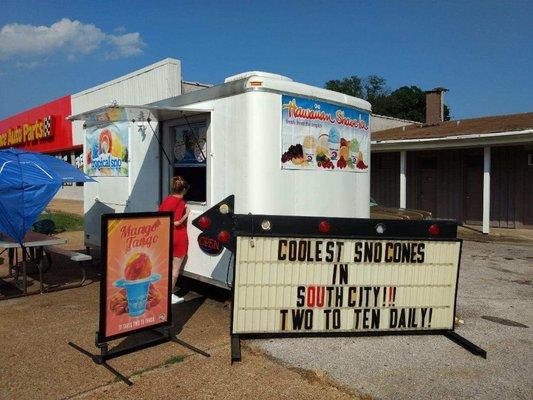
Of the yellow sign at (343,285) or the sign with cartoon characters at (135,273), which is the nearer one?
the sign with cartoon characters at (135,273)

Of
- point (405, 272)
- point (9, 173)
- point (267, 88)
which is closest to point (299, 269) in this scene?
point (405, 272)

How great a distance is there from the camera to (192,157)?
6559 millimetres

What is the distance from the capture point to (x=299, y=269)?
4789 millimetres

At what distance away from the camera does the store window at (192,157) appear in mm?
6363

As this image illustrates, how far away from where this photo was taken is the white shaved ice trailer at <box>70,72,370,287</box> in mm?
5535

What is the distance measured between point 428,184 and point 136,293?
48.7ft

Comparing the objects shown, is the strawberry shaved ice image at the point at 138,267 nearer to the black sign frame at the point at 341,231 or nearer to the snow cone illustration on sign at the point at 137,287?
the snow cone illustration on sign at the point at 137,287

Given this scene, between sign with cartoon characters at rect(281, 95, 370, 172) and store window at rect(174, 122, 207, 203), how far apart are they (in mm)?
1172

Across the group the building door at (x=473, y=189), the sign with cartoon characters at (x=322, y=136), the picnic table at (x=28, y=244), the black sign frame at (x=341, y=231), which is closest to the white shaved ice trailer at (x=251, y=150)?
the sign with cartoon characters at (x=322, y=136)

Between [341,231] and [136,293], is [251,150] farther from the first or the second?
[136,293]

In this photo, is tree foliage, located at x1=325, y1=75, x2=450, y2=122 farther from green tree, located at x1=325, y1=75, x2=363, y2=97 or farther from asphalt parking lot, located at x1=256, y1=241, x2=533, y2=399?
asphalt parking lot, located at x1=256, y1=241, x2=533, y2=399

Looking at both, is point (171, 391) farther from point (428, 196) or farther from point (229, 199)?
point (428, 196)

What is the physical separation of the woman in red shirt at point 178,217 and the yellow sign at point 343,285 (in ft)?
4.97

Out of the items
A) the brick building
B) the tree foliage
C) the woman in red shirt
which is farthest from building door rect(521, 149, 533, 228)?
the tree foliage
